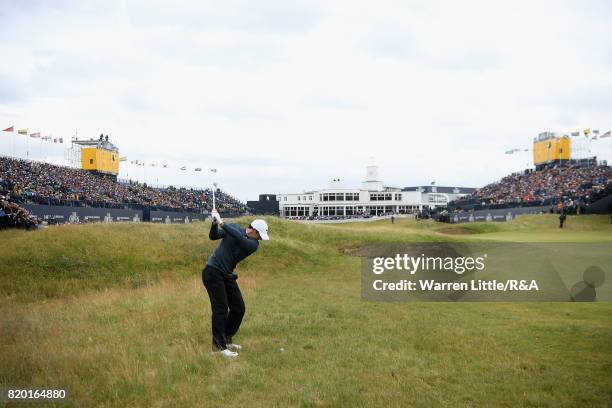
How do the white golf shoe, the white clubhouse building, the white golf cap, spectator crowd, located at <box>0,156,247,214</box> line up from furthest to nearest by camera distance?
the white clubhouse building → spectator crowd, located at <box>0,156,247,214</box> → the white golf cap → the white golf shoe

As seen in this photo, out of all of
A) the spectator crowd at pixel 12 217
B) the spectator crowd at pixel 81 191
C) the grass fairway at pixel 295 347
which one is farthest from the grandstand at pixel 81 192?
the grass fairway at pixel 295 347

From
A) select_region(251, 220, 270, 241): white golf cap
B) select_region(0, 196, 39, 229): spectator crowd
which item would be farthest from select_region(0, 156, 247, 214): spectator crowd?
select_region(251, 220, 270, 241): white golf cap

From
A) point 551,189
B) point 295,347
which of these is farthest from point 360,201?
point 295,347

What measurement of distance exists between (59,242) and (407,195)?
9648 cm

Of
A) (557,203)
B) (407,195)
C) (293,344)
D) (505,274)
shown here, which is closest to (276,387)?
(293,344)

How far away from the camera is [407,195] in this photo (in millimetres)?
111875

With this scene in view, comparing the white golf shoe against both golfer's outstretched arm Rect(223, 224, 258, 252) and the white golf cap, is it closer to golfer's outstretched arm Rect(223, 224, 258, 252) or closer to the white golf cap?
golfer's outstretched arm Rect(223, 224, 258, 252)

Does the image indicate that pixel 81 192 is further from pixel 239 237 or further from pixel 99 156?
pixel 239 237

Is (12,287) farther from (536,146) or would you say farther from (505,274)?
(536,146)

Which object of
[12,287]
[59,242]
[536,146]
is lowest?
[12,287]

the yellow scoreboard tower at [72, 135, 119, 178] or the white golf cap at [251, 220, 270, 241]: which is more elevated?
the yellow scoreboard tower at [72, 135, 119, 178]

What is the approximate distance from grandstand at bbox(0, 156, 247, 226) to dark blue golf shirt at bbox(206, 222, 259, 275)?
32.7 m

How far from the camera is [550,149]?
97438 mm

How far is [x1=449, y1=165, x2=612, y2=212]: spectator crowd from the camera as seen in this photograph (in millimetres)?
53312
